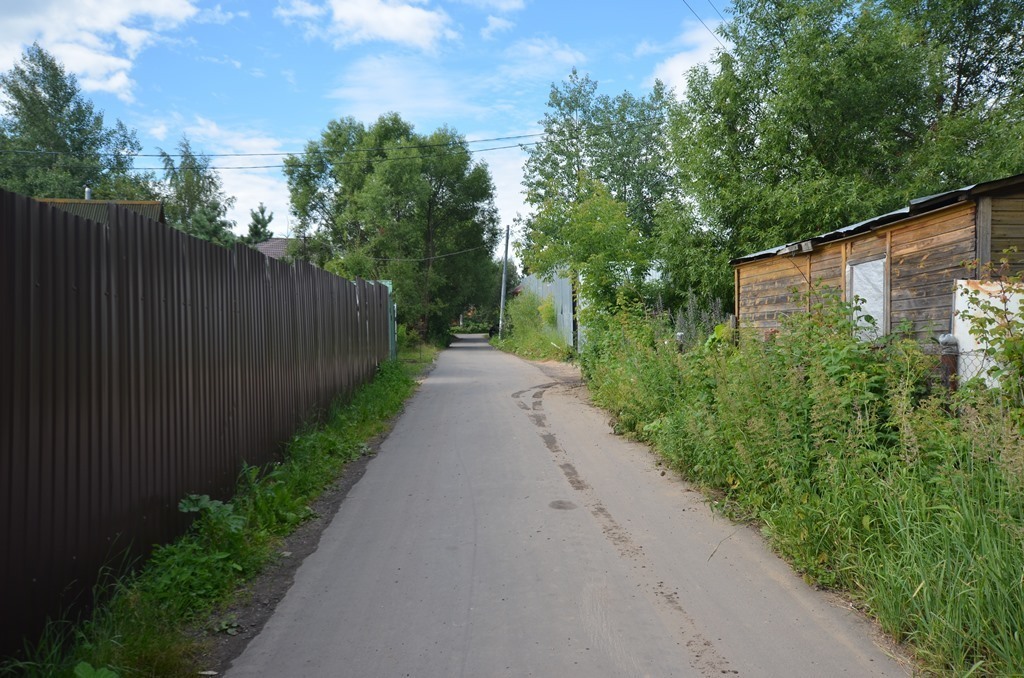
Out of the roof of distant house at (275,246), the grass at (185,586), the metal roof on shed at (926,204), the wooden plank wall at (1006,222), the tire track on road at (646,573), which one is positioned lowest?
the tire track on road at (646,573)

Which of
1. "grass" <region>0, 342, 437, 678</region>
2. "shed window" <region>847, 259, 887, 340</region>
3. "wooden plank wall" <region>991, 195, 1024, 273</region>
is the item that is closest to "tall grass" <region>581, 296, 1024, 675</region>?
"wooden plank wall" <region>991, 195, 1024, 273</region>

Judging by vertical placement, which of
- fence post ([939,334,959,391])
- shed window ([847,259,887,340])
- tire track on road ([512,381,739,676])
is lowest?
tire track on road ([512,381,739,676])

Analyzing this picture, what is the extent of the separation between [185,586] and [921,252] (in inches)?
326

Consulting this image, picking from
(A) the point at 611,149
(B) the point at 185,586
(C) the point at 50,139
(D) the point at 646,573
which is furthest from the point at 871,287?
(C) the point at 50,139

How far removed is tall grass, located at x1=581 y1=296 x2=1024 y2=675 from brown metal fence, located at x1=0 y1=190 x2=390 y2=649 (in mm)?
4048

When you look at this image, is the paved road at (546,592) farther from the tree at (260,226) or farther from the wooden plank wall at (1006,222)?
the tree at (260,226)

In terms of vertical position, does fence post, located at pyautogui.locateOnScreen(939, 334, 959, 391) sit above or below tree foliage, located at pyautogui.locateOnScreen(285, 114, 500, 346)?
below

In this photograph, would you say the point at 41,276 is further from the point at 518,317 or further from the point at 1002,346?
the point at 518,317

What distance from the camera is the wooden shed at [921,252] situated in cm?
737

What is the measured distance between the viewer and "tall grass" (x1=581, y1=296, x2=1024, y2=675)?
3.35m

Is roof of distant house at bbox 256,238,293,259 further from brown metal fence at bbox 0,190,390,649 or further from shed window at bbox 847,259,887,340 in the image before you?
brown metal fence at bbox 0,190,390,649

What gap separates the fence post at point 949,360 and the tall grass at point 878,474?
0.47 feet

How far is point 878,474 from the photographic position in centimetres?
481

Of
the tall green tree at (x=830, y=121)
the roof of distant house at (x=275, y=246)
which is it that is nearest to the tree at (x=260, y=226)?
the roof of distant house at (x=275, y=246)
